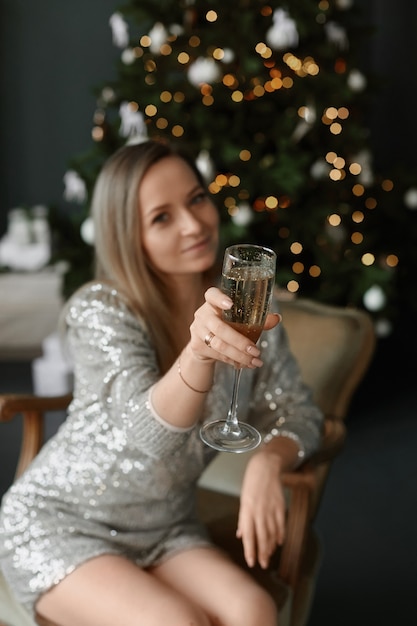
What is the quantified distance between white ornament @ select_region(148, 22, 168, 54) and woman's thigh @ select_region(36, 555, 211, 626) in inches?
85.7

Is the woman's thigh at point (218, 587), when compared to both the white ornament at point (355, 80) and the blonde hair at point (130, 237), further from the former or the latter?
the white ornament at point (355, 80)

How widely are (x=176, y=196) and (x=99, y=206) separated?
17 cm

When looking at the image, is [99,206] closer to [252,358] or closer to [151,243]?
[151,243]

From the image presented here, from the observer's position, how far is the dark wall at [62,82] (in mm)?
3918

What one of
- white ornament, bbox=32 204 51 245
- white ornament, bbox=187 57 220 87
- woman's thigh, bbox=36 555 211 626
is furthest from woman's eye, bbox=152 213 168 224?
white ornament, bbox=32 204 51 245

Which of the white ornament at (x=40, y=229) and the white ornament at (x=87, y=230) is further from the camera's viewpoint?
the white ornament at (x=40, y=229)

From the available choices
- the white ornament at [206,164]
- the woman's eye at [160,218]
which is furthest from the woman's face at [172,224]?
the white ornament at [206,164]

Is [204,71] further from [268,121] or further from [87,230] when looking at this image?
[87,230]

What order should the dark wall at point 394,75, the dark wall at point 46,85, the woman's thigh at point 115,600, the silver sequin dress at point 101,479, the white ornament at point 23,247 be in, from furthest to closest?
the white ornament at point 23,247 < the dark wall at point 46,85 < the dark wall at point 394,75 < the silver sequin dress at point 101,479 < the woman's thigh at point 115,600

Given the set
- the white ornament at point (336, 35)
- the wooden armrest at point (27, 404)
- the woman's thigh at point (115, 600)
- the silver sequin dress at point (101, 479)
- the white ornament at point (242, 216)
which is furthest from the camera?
the white ornament at point (336, 35)

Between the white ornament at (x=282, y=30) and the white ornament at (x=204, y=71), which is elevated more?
the white ornament at (x=282, y=30)

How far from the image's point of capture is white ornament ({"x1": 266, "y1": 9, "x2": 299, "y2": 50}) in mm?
2873

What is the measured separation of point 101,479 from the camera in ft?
5.01

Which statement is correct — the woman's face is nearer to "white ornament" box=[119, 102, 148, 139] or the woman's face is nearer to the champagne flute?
the champagne flute
